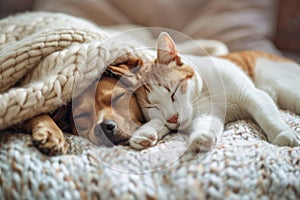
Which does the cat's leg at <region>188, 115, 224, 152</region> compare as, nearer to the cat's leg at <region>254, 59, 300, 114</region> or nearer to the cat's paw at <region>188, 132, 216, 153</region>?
the cat's paw at <region>188, 132, 216, 153</region>

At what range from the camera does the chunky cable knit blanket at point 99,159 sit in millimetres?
893

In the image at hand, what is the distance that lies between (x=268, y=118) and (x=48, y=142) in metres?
0.63

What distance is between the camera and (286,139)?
3.56 feet

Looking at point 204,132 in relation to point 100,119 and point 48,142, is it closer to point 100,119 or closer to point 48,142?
point 100,119

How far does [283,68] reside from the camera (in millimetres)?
1557

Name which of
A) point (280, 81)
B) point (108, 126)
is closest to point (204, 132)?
point (108, 126)

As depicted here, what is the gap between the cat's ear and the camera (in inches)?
42.5

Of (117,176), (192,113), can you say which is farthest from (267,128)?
(117,176)

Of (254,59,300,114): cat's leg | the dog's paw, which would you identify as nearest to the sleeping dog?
the dog's paw

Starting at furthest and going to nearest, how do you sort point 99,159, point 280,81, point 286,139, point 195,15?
point 195,15 < point 280,81 < point 286,139 < point 99,159

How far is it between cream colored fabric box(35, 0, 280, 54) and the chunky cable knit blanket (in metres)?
0.82

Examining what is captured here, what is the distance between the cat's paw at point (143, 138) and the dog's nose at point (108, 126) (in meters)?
0.06

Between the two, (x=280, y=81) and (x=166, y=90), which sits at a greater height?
(x=166, y=90)

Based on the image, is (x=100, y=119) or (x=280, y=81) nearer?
(x=100, y=119)
